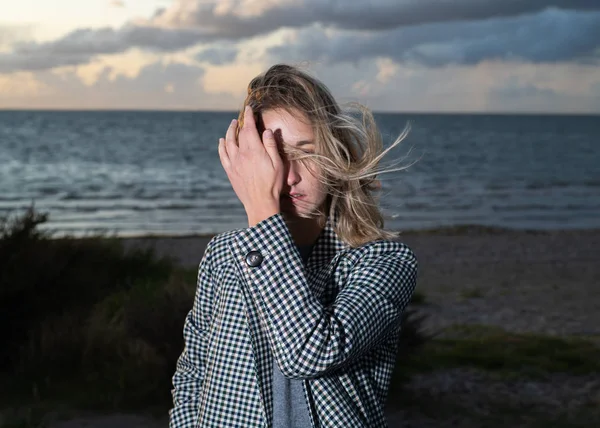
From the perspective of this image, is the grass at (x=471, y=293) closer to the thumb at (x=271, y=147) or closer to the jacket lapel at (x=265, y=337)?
the jacket lapel at (x=265, y=337)

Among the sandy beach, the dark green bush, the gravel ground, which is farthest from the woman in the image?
the sandy beach


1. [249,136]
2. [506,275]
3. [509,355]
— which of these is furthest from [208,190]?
[249,136]

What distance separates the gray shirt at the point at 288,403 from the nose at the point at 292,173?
479 mm

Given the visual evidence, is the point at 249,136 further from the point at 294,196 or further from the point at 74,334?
the point at 74,334

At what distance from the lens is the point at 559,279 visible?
10086 mm

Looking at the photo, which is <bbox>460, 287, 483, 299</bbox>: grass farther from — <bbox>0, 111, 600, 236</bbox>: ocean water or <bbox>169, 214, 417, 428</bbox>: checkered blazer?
<bbox>169, 214, 417, 428</bbox>: checkered blazer

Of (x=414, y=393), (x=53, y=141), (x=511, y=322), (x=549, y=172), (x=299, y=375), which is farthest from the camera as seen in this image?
(x=53, y=141)

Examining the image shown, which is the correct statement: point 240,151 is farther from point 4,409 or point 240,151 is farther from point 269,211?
point 4,409

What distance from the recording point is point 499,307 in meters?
8.16

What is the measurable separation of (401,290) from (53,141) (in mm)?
59249

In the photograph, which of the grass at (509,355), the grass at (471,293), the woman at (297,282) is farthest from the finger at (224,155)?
the grass at (471,293)

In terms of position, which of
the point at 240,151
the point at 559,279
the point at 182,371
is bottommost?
the point at 559,279

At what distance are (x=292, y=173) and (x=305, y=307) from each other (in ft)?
1.50

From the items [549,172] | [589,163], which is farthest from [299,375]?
[589,163]
